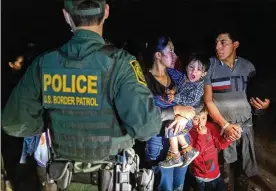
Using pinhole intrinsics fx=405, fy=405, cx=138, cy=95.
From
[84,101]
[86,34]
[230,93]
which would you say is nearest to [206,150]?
[230,93]

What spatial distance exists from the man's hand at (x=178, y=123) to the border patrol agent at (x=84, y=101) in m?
0.28

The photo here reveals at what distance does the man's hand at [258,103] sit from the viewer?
2344 millimetres

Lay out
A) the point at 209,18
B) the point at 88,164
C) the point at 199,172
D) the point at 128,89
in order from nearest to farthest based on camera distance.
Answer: the point at 128,89 → the point at 88,164 → the point at 209,18 → the point at 199,172

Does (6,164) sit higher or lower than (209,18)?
lower

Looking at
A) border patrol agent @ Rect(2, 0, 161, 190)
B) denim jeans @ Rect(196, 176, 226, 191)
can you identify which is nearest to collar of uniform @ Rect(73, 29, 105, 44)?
border patrol agent @ Rect(2, 0, 161, 190)

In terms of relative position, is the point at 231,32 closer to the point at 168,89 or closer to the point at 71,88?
the point at 168,89

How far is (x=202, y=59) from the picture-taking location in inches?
89.6

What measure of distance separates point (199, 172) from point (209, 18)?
2.96 ft

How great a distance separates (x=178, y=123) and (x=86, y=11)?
32.4 inches

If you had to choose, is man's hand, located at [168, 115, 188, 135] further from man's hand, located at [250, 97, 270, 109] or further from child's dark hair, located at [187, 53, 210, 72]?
man's hand, located at [250, 97, 270, 109]

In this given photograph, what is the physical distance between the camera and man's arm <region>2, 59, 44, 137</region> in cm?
205

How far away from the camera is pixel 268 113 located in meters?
2.38

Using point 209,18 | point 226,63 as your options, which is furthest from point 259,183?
point 209,18

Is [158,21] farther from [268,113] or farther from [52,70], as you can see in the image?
[268,113]
